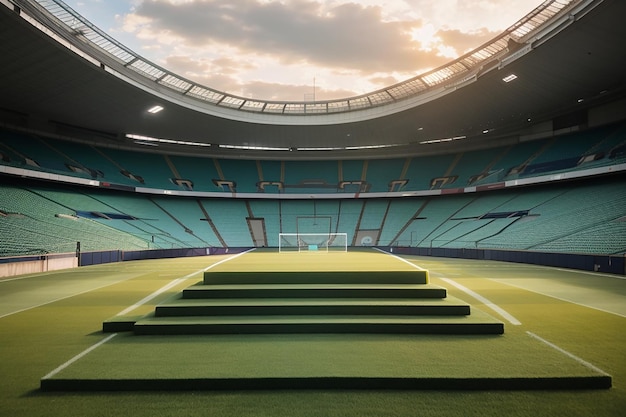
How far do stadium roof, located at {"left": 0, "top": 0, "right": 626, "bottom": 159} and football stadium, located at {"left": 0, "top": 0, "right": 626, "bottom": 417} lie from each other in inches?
8.1

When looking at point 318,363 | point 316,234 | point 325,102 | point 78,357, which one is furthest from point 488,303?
point 325,102

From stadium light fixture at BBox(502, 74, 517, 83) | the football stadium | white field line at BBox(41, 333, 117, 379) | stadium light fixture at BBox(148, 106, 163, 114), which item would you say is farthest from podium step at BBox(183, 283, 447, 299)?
stadium light fixture at BBox(148, 106, 163, 114)

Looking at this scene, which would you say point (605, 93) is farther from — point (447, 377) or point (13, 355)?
point (13, 355)

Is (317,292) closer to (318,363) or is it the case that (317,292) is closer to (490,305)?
(318,363)

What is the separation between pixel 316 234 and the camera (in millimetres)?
32562

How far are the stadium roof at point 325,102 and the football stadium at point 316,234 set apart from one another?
0.67 ft

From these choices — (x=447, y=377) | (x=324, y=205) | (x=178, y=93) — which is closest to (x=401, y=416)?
(x=447, y=377)

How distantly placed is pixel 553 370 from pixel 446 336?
1845 mm

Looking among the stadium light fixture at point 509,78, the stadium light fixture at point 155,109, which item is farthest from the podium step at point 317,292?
the stadium light fixture at point 155,109

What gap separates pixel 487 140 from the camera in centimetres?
4069

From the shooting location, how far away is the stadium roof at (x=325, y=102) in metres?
21.0

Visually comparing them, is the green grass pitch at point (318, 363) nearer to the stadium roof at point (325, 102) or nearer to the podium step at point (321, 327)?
the podium step at point (321, 327)

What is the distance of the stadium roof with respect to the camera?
20984 millimetres

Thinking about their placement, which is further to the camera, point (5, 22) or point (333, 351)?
point (5, 22)
